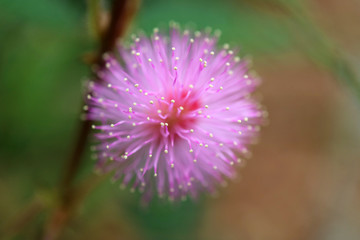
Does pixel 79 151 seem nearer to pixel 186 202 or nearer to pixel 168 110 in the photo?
pixel 168 110

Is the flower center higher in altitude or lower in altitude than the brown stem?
lower

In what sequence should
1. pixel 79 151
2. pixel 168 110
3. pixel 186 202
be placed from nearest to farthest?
pixel 168 110, pixel 79 151, pixel 186 202

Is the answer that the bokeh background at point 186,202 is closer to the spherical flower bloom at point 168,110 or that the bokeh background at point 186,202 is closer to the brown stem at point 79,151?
the brown stem at point 79,151

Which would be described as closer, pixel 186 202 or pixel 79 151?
pixel 79 151

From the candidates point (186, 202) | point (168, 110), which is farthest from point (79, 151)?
point (186, 202)

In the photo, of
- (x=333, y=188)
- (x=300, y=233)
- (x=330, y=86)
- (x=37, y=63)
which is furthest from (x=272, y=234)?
(x=37, y=63)

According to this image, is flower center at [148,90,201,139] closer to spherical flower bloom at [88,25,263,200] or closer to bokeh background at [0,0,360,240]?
spherical flower bloom at [88,25,263,200]

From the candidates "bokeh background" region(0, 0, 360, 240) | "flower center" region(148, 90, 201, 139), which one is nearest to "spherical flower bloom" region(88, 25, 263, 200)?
"flower center" region(148, 90, 201, 139)

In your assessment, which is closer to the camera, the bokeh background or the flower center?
the flower center
